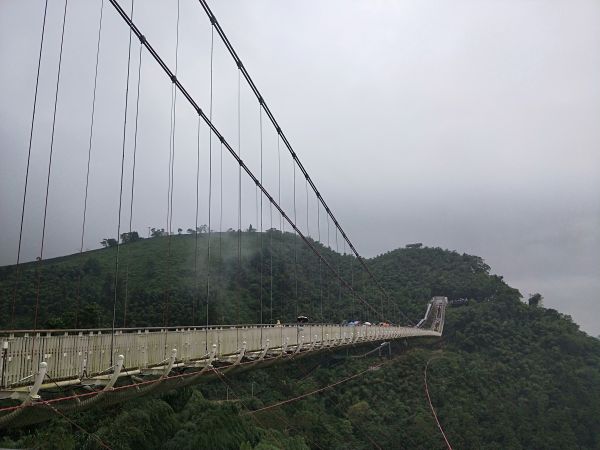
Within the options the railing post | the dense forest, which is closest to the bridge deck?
the railing post

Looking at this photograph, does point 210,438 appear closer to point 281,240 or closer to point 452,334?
point 281,240

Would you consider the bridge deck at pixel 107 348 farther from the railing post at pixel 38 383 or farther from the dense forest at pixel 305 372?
the dense forest at pixel 305 372

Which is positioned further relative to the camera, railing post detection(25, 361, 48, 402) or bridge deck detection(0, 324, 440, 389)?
bridge deck detection(0, 324, 440, 389)

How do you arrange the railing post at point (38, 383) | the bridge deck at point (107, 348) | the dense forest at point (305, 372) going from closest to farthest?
1. the railing post at point (38, 383)
2. the bridge deck at point (107, 348)
3. the dense forest at point (305, 372)

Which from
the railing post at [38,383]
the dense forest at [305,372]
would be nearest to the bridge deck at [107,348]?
the railing post at [38,383]

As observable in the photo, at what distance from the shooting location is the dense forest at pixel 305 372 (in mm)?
22156

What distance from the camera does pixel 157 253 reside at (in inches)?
1607

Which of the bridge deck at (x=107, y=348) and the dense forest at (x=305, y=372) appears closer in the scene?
the bridge deck at (x=107, y=348)

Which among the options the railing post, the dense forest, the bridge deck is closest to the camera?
the railing post

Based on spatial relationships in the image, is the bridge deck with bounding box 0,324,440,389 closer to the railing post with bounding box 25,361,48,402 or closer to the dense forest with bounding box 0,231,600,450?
the railing post with bounding box 25,361,48,402

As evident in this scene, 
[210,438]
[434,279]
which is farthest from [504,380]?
[434,279]

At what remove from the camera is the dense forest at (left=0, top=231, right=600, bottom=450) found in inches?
872

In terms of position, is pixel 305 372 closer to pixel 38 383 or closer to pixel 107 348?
pixel 107 348

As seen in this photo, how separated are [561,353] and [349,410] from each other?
88.5ft
